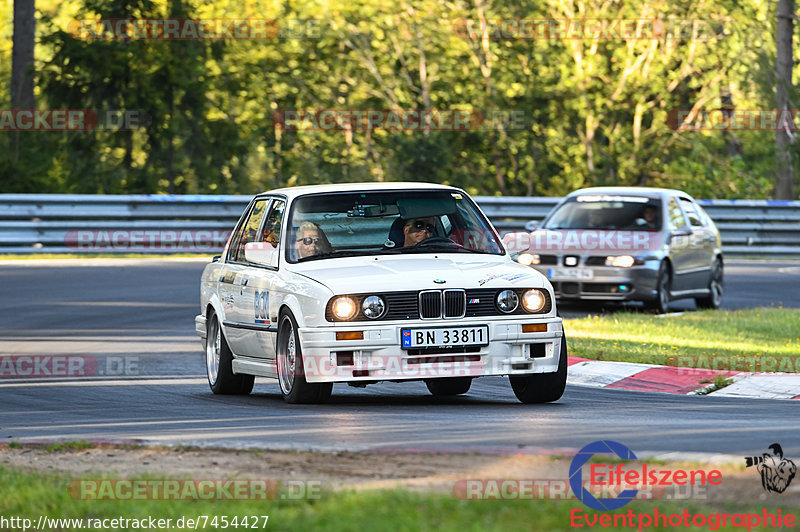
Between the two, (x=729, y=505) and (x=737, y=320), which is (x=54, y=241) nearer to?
(x=737, y=320)

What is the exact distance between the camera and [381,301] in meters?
9.88

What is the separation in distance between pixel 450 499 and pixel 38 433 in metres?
3.63

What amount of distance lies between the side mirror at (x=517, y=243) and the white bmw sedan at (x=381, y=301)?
12cm

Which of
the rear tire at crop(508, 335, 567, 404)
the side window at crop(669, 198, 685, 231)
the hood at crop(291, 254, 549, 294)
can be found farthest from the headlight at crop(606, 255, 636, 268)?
the rear tire at crop(508, 335, 567, 404)

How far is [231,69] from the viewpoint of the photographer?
4122 centimetres

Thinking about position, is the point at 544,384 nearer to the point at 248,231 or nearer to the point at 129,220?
the point at 248,231

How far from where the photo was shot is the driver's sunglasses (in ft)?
36.1

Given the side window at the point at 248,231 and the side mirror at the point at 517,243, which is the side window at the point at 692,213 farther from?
the side window at the point at 248,231

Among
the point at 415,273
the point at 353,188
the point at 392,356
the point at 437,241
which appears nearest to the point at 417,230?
the point at 437,241

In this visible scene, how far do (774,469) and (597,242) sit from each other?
483 inches

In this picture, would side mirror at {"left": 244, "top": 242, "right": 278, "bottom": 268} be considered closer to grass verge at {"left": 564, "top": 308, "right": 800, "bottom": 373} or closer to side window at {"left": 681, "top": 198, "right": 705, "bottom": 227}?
grass verge at {"left": 564, "top": 308, "right": 800, "bottom": 373}

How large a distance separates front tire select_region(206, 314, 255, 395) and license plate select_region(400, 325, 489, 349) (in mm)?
2220

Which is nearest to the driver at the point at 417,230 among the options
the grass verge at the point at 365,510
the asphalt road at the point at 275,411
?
the asphalt road at the point at 275,411

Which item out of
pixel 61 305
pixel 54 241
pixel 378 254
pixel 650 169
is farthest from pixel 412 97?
pixel 378 254
